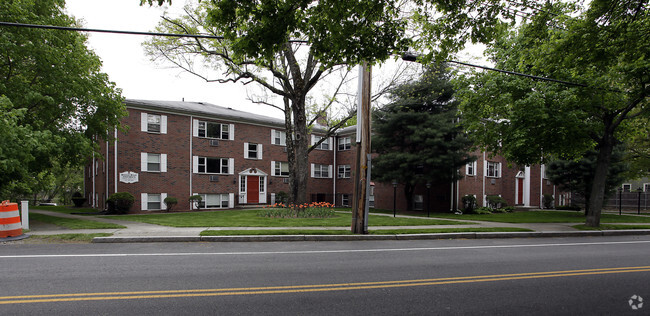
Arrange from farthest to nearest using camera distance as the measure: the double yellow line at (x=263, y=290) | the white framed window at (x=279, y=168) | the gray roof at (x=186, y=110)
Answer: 1. the white framed window at (x=279, y=168)
2. the gray roof at (x=186, y=110)
3. the double yellow line at (x=263, y=290)

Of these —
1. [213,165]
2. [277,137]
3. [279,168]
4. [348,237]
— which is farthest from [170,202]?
[348,237]

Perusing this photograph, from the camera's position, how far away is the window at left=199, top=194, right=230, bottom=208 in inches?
1013

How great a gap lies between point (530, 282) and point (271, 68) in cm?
1454

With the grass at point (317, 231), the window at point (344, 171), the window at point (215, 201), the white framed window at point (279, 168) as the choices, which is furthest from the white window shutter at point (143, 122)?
the window at point (344, 171)

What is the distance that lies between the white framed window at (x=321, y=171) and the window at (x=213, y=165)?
815 centimetres

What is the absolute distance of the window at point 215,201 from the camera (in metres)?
25.7

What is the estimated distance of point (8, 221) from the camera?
32.2 ft

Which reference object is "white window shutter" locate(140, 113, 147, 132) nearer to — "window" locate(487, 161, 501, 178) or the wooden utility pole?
the wooden utility pole

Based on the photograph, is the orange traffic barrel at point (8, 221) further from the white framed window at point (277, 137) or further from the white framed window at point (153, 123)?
the white framed window at point (277, 137)

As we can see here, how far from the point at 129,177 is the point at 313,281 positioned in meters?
20.7

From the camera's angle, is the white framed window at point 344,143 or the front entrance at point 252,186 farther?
the white framed window at point 344,143

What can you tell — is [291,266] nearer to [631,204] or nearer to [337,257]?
[337,257]

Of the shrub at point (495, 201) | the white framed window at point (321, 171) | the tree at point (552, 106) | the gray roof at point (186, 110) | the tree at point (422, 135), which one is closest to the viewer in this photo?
the tree at point (552, 106)

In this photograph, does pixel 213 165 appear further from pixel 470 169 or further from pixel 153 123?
pixel 470 169
